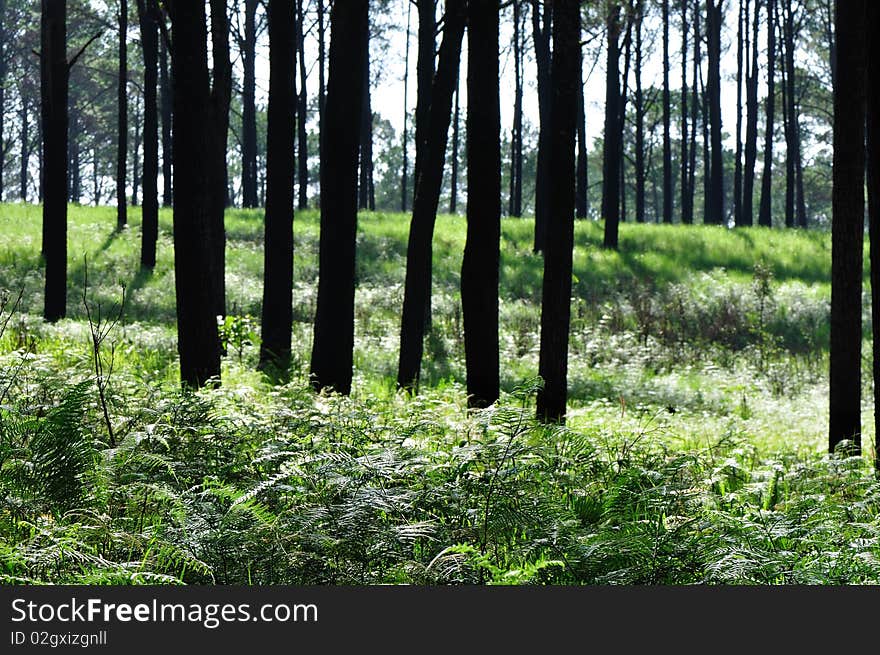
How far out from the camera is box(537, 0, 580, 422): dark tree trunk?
9.77 m

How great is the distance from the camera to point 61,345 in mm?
12961

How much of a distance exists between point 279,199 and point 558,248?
4.78 m

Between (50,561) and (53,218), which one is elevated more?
(53,218)

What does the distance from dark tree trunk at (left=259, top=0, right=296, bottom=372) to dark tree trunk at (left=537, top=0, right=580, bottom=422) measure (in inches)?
162

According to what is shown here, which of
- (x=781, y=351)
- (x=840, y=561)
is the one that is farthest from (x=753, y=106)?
(x=840, y=561)

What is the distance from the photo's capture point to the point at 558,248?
988cm

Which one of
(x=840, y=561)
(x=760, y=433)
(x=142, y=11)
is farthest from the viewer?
(x=142, y=11)

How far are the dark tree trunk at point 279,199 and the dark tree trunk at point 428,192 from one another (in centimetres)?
174

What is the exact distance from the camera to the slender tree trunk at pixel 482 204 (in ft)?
31.2

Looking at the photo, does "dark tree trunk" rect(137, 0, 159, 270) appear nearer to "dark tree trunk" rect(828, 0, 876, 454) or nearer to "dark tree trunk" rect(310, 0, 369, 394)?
"dark tree trunk" rect(310, 0, 369, 394)

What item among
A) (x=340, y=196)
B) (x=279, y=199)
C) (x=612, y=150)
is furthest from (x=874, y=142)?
(x=612, y=150)

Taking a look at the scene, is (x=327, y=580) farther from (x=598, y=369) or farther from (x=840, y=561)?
(x=598, y=369)

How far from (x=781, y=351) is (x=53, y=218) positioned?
51.2ft

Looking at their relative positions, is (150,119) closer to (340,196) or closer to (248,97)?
(340,196)
